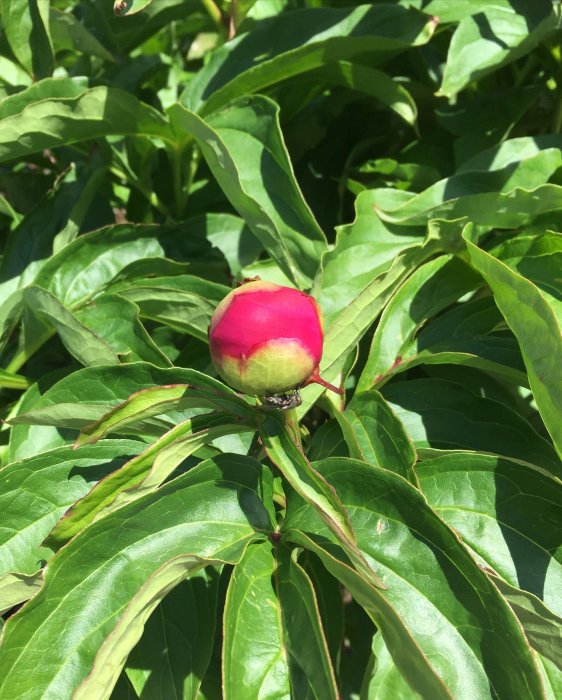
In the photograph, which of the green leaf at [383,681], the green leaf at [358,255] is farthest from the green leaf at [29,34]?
the green leaf at [383,681]

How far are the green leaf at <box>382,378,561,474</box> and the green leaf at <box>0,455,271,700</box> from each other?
29cm

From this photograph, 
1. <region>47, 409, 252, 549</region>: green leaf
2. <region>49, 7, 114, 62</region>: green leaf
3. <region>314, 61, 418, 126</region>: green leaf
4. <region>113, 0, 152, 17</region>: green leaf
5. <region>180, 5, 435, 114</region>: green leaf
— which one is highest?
<region>113, 0, 152, 17</region>: green leaf

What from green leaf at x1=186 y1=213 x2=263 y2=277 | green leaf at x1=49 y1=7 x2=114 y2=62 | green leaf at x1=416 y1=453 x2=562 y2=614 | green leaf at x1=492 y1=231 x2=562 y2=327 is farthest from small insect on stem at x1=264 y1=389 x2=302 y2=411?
green leaf at x1=49 y1=7 x2=114 y2=62

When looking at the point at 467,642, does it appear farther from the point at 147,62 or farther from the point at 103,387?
the point at 147,62

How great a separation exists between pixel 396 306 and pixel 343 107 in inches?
23.9

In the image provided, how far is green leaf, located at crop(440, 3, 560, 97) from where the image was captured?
43.2 inches

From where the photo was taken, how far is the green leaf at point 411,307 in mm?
1039

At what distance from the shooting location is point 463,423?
102 cm

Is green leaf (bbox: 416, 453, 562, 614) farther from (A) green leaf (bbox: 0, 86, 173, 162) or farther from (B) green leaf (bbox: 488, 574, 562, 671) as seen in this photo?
(A) green leaf (bbox: 0, 86, 173, 162)

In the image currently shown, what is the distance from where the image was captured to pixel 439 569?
0.77m

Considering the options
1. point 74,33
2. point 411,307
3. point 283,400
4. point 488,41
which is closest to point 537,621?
point 283,400

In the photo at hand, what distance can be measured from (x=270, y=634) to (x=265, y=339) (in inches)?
12.6

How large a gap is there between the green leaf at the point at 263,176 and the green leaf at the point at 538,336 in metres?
0.27

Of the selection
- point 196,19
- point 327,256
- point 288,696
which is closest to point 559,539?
point 288,696
